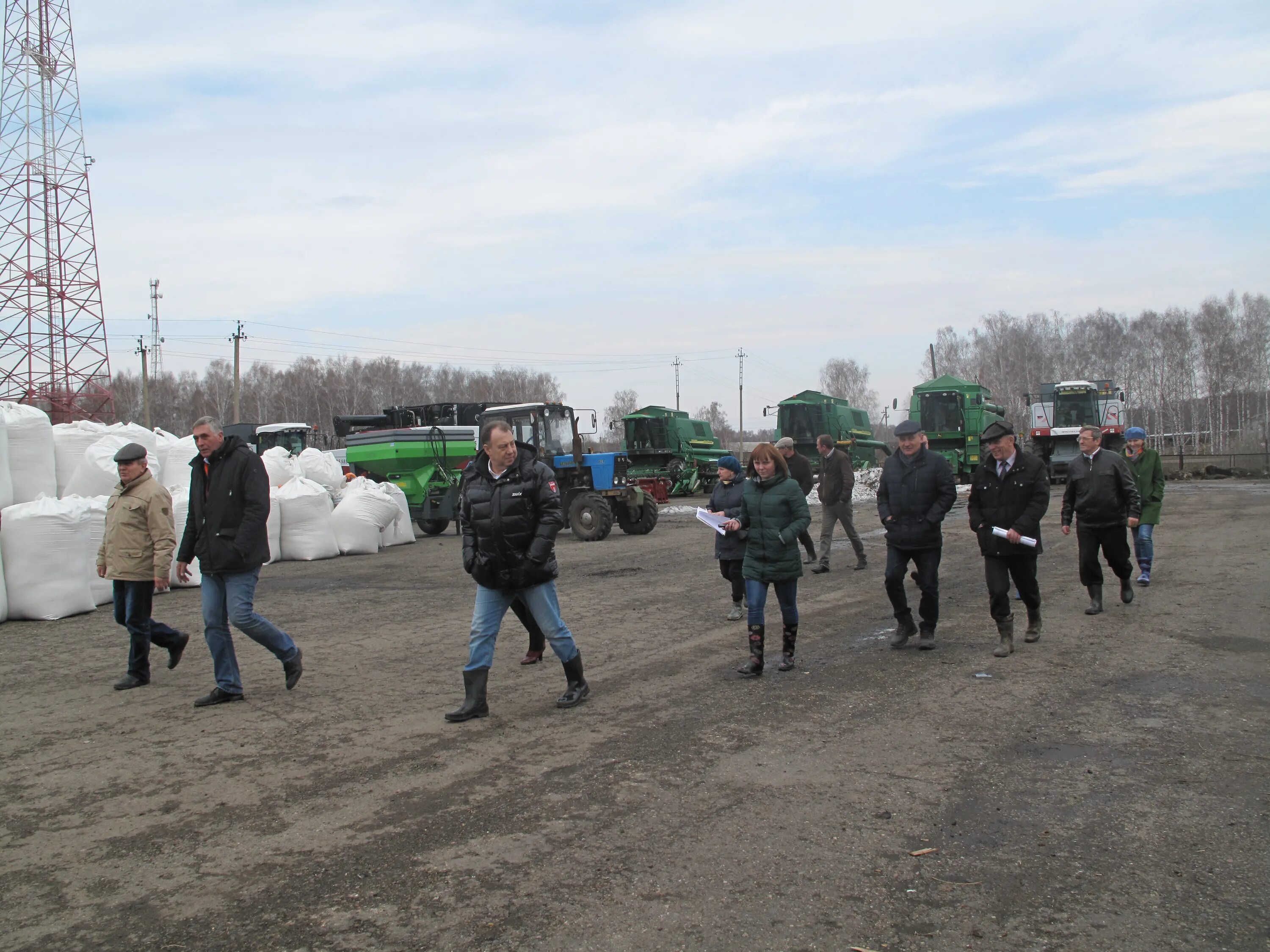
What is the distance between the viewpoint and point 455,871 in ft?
11.4

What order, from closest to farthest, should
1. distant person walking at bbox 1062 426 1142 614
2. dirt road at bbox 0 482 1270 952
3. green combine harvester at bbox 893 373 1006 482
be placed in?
dirt road at bbox 0 482 1270 952, distant person walking at bbox 1062 426 1142 614, green combine harvester at bbox 893 373 1006 482

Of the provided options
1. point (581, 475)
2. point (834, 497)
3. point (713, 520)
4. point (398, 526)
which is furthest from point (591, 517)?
point (713, 520)

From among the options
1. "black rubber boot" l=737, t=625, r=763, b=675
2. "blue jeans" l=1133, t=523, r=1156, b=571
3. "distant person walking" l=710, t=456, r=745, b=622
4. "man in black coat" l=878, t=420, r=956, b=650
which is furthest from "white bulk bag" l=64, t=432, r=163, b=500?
"blue jeans" l=1133, t=523, r=1156, b=571

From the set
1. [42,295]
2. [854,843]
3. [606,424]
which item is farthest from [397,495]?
[42,295]

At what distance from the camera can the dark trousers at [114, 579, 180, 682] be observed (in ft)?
21.0

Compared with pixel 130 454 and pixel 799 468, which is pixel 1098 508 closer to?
pixel 799 468

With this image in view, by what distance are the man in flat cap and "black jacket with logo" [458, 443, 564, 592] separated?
84.6 inches

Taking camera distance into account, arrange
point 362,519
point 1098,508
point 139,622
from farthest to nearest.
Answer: point 362,519 < point 1098,508 < point 139,622

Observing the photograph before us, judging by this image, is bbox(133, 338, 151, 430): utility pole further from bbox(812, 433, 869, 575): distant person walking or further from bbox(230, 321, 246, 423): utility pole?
bbox(812, 433, 869, 575): distant person walking

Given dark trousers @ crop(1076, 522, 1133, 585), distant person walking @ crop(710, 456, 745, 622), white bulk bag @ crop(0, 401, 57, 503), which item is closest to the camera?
distant person walking @ crop(710, 456, 745, 622)

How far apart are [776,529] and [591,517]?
10.4 meters

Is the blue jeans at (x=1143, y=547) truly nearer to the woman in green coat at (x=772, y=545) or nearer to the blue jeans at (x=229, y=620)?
the woman in green coat at (x=772, y=545)

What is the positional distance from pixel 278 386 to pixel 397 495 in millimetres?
68711

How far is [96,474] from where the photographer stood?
36.1 feet
